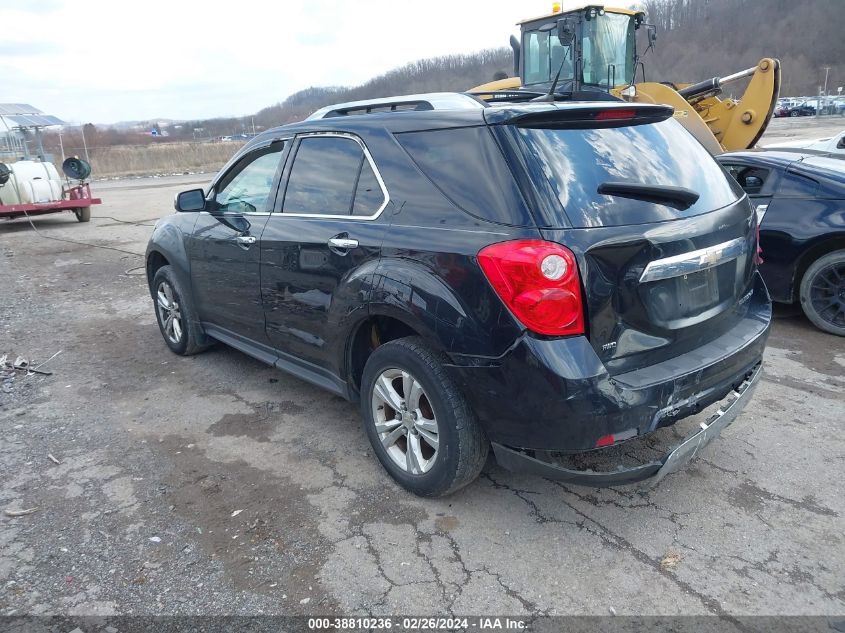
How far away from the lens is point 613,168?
289 centimetres

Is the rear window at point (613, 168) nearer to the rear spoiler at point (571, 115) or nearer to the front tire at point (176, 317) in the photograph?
the rear spoiler at point (571, 115)

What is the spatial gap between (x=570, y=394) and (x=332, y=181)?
6.15 feet

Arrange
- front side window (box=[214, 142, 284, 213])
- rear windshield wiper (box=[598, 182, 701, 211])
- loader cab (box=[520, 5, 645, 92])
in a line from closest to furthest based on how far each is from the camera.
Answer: rear windshield wiper (box=[598, 182, 701, 211])
front side window (box=[214, 142, 284, 213])
loader cab (box=[520, 5, 645, 92])

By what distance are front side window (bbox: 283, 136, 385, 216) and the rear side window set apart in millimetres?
356

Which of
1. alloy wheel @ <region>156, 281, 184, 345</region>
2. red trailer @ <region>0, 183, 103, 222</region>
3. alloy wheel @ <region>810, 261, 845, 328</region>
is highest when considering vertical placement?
red trailer @ <region>0, 183, 103, 222</region>

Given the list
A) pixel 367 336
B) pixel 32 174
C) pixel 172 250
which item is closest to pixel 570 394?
pixel 367 336

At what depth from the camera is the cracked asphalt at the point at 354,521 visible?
261 cm

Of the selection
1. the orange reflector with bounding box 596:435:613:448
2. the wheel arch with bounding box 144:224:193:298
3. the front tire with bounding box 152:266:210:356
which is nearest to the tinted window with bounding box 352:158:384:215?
the orange reflector with bounding box 596:435:613:448

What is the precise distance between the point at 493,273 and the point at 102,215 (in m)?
16.6

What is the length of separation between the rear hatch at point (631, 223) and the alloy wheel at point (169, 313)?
139 inches

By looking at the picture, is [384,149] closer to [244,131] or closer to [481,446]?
[481,446]

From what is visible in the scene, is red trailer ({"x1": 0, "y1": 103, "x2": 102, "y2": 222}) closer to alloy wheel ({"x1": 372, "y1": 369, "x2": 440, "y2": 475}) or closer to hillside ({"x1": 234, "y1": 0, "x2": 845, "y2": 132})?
alloy wheel ({"x1": 372, "y1": 369, "x2": 440, "y2": 475})

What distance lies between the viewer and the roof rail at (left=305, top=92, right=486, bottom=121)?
3234 mm

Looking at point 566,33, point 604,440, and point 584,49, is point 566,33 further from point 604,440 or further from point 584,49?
point 604,440
